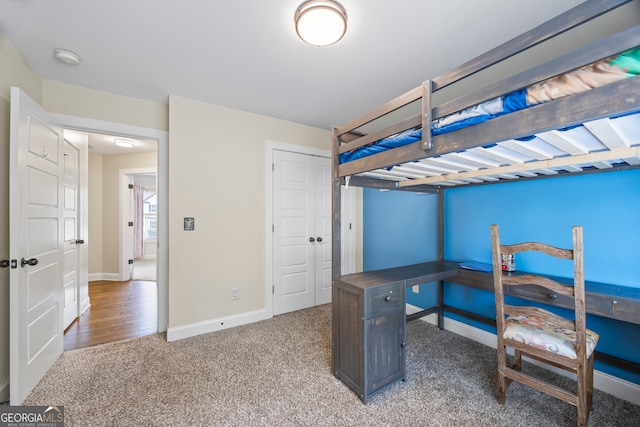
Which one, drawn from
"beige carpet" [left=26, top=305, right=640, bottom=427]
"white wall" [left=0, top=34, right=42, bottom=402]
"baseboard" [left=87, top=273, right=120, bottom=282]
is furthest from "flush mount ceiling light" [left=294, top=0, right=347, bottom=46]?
"baseboard" [left=87, top=273, right=120, bottom=282]

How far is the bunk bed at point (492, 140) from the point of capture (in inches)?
35.8

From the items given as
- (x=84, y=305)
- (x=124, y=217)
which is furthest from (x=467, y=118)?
(x=124, y=217)

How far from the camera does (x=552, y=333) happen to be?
1576 mm

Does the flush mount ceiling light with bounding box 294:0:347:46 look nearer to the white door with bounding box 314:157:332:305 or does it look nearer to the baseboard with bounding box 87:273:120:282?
the white door with bounding box 314:157:332:305

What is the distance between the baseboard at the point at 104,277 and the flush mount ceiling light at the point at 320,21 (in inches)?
218

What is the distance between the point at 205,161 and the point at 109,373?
6.58 ft

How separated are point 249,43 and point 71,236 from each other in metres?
3.03

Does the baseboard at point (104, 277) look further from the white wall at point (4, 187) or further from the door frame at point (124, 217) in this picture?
the white wall at point (4, 187)

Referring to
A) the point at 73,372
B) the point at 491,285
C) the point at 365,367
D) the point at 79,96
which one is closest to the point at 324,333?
the point at 365,367

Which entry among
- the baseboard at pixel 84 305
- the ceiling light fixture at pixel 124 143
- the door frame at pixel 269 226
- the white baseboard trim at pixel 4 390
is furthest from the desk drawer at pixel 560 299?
the ceiling light fixture at pixel 124 143

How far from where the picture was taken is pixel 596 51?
88cm

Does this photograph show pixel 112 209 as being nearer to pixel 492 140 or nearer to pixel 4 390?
pixel 4 390

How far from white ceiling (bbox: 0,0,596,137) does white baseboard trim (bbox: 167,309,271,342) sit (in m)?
2.35

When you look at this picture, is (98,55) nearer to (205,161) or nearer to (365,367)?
(205,161)
